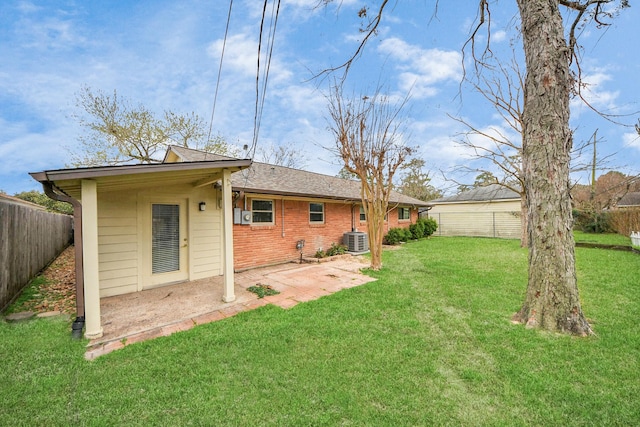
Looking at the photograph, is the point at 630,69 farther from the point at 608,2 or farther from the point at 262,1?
the point at 262,1

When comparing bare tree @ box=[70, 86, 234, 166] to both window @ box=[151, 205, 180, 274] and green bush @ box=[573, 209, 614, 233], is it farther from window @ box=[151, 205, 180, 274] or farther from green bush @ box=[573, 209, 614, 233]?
green bush @ box=[573, 209, 614, 233]

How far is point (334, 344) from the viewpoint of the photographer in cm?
332

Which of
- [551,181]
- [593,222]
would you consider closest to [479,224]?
[593,222]

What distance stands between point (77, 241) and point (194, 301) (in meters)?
2.14

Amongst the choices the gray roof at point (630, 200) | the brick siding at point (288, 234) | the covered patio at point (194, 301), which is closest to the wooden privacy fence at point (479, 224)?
the brick siding at point (288, 234)

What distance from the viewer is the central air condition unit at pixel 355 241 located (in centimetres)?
1120

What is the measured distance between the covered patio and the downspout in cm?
34

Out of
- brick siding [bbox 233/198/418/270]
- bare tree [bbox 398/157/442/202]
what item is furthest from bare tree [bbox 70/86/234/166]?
bare tree [bbox 398/157/442/202]

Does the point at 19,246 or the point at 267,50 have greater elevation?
the point at 267,50

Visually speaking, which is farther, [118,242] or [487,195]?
[487,195]

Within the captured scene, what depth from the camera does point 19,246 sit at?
5.27 m

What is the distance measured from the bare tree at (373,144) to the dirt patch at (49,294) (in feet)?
22.2

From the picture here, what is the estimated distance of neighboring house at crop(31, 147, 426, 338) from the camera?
3.64 metres

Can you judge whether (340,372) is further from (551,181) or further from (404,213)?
(404,213)
